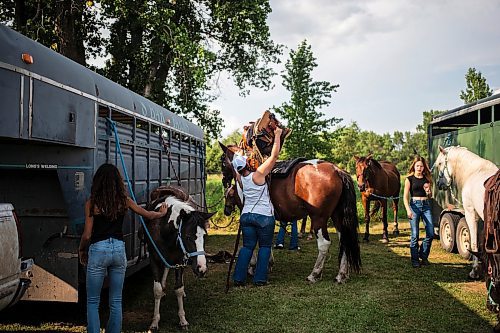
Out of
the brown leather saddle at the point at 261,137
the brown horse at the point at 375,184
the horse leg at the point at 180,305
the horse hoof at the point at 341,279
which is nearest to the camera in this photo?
the horse leg at the point at 180,305

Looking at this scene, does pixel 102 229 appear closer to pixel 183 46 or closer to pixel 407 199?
pixel 407 199

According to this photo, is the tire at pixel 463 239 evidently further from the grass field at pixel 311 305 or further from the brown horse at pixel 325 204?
the brown horse at pixel 325 204

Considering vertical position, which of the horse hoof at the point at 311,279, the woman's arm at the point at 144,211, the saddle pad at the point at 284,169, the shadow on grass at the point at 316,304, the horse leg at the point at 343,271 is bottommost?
the shadow on grass at the point at 316,304

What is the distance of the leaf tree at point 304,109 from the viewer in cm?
2250

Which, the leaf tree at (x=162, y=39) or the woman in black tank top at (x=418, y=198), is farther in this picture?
the leaf tree at (x=162, y=39)

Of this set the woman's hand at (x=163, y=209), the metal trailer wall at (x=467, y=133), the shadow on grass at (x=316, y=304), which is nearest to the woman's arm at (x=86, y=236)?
the woman's hand at (x=163, y=209)

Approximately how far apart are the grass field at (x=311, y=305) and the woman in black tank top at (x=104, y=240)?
1130mm

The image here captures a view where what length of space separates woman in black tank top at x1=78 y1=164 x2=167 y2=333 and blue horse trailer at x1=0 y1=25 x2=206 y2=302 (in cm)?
66

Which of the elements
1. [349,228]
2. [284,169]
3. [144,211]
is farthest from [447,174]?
[144,211]

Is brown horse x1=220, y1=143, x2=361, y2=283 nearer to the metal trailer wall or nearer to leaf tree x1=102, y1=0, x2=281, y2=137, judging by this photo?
the metal trailer wall

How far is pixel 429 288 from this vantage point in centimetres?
727

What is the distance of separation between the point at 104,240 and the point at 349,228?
4.54 metres

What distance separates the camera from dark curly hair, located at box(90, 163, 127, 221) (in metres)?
4.31

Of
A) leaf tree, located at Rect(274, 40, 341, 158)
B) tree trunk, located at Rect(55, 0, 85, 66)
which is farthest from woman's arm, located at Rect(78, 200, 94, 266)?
leaf tree, located at Rect(274, 40, 341, 158)
